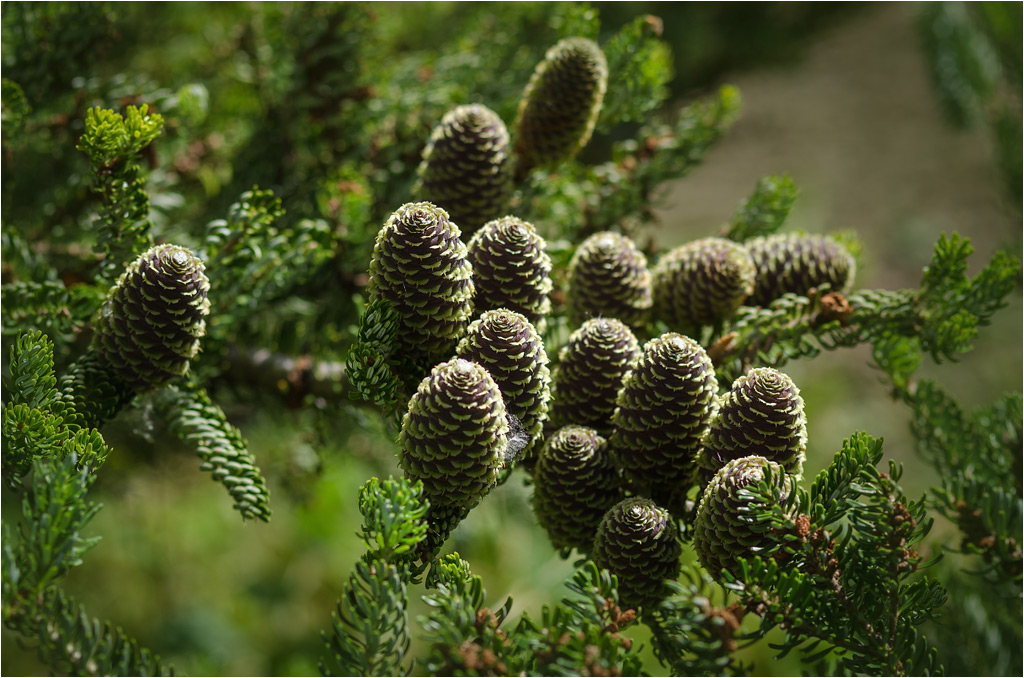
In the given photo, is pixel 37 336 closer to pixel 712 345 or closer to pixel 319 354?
pixel 319 354

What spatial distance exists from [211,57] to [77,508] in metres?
0.70

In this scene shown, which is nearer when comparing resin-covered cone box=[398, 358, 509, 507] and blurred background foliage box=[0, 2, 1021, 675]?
resin-covered cone box=[398, 358, 509, 507]

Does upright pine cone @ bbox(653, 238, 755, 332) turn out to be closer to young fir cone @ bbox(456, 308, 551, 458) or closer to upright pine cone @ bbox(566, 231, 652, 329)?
upright pine cone @ bbox(566, 231, 652, 329)

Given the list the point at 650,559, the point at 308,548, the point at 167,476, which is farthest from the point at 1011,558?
the point at 308,548

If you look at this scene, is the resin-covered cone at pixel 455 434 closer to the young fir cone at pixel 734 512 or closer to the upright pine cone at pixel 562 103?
the young fir cone at pixel 734 512

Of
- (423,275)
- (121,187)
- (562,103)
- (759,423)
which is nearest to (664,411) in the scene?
(759,423)

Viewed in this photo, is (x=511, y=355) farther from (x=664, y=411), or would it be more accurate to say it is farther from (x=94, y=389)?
(x=94, y=389)

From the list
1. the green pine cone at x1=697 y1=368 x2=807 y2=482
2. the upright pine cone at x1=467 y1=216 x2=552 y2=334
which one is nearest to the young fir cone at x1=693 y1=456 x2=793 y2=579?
the green pine cone at x1=697 y1=368 x2=807 y2=482

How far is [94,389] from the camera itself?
45cm

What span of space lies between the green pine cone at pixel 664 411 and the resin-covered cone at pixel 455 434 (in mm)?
81

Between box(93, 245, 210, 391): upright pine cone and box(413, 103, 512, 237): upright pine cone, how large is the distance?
173mm

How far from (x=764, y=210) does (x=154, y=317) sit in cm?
49

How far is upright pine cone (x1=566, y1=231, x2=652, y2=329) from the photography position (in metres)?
0.51

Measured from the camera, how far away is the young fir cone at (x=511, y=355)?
1.33 feet
